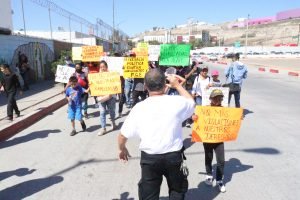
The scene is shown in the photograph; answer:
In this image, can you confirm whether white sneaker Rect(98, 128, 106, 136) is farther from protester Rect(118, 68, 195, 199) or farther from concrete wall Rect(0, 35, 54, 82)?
concrete wall Rect(0, 35, 54, 82)

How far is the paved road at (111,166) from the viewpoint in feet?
15.9

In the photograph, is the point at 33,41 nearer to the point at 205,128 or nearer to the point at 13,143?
the point at 13,143

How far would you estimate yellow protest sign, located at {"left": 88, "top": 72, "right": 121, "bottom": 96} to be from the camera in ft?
28.2

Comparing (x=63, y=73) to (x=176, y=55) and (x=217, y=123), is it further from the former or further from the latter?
(x=217, y=123)

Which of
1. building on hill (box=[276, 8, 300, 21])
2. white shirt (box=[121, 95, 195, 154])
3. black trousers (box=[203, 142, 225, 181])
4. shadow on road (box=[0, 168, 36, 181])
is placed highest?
building on hill (box=[276, 8, 300, 21])

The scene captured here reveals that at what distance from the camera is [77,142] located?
7.54 m

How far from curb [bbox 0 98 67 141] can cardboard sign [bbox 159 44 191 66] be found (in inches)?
156

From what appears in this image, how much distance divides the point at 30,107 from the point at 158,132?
924 cm

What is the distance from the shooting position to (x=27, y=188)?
5070mm

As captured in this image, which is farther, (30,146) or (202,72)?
(202,72)

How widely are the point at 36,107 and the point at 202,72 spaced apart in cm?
608

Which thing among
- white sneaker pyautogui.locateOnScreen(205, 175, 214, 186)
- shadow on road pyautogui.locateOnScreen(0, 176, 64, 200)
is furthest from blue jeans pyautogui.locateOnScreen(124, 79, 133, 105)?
white sneaker pyautogui.locateOnScreen(205, 175, 214, 186)

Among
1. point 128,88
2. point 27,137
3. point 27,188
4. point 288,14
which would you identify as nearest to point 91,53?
point 128,88

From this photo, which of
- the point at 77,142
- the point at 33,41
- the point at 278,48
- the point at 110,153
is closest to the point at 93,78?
the point at 77,142
